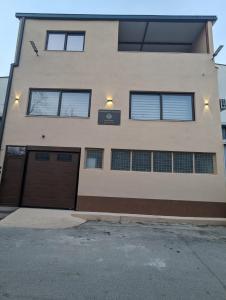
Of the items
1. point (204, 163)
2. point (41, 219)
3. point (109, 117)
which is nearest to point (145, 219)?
point (204, 163)

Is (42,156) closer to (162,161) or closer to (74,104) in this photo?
(74,104)

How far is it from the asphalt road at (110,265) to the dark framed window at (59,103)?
5.05m

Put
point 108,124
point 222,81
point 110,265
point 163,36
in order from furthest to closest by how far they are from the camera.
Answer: point 222,81 → point 163,36 → point 108,124 → point 110,265

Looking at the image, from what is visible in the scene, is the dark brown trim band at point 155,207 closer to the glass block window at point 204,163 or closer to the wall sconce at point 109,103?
the glass block window at point 204,163

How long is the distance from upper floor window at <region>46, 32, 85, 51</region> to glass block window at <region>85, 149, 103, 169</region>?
16.1 ft

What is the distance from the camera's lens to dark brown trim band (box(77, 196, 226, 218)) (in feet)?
27.2

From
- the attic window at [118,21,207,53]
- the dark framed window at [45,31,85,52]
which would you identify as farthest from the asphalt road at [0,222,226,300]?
the attic window at [118,21,207,53]

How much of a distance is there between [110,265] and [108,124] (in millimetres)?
6014

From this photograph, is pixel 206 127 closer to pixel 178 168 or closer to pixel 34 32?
pixel 178 168

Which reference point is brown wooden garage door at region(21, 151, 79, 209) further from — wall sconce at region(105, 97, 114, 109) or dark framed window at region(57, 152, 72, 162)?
wall sconce at region(105, 97, 114, 109)

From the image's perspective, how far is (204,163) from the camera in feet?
28.8

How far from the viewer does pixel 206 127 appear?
896 cm

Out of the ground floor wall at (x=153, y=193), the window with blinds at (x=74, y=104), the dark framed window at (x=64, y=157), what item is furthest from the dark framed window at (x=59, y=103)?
the ground floor wall at (x=153, y=193)

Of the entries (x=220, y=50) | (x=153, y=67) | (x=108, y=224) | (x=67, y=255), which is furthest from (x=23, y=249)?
(x=220, y=50)
